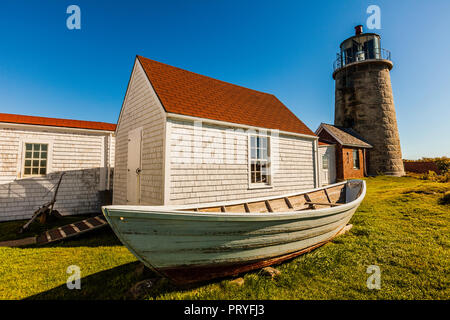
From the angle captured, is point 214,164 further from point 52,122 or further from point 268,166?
point 52,122

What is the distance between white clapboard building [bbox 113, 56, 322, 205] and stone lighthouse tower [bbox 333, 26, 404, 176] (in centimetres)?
1491

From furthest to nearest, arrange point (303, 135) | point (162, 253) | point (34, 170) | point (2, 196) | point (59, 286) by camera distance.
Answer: point (303, 135) < point (34, 170) < point (2, 196) < point (59, 286) < point (162, 253)

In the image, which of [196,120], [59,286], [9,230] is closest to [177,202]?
[196,120]

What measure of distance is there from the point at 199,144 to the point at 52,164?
7356 millimetres

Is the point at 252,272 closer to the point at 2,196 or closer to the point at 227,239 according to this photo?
the point at 227,239

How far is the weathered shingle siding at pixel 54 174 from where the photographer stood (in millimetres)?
8891

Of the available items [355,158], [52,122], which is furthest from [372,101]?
[52,122]

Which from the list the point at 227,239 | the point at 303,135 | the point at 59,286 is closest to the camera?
the point at 227,239

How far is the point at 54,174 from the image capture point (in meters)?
9.65

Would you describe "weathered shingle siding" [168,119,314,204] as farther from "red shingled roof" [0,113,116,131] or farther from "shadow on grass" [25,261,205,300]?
"red shingled roof" [0,113,116,131]

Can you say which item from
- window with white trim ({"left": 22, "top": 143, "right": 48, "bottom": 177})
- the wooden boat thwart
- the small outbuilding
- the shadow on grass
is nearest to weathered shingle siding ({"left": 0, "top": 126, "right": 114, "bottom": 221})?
window with white trim ({"left": 22, "top": 143, "right": 48, "bottom": 177})
